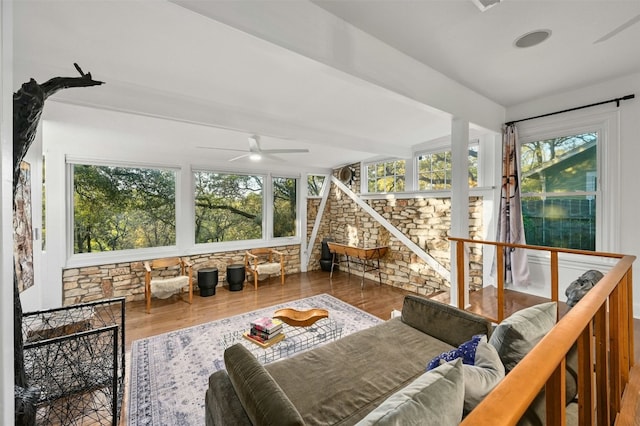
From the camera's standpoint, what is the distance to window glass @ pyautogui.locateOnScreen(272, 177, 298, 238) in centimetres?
600

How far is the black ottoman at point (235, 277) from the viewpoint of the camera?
487 cm

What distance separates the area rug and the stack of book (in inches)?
17.5

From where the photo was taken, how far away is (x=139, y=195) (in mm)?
4465

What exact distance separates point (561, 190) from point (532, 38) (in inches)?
73.7

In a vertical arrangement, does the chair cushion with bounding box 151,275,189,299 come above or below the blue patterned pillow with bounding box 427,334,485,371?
below

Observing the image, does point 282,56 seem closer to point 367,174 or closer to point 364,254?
point 364,254

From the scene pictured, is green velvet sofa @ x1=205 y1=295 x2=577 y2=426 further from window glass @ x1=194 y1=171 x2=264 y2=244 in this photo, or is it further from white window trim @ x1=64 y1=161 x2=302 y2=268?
window glass @ x1=194 y1=171 x2=264 y2=244

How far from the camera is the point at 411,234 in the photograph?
16.0 feet

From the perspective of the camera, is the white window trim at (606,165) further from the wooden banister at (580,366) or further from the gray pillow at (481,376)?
the gray pillow at (481,376)

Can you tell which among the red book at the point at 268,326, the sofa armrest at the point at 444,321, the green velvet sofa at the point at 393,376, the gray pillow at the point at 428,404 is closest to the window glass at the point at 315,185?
the red book at the point at 268,326

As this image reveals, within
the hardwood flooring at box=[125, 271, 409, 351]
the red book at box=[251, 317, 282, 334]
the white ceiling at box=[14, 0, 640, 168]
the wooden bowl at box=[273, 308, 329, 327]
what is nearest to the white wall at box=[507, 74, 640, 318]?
the white ceiling at box=[14, 0, 640, 168]

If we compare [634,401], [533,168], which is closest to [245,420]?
[634,401]

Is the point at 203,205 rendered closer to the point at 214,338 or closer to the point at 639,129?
the point at 214,338

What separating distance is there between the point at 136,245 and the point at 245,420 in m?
4.22
